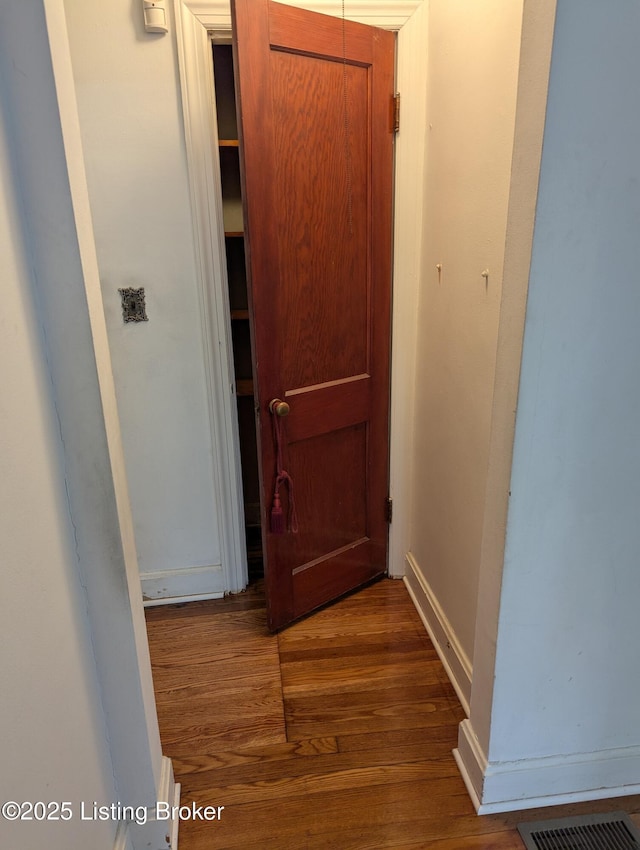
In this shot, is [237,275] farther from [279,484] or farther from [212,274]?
[279,484]

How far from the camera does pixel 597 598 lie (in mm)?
1375

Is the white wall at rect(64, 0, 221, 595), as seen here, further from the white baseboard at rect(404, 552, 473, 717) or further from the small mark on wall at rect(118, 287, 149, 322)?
the white baseboard at rect(404, 552, 473, 717)

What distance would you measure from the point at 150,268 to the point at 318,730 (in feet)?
5.35

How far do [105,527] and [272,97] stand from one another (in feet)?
4.54

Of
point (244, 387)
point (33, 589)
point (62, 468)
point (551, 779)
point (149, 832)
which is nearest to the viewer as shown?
point (33, 589)

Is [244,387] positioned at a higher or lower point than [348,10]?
lower

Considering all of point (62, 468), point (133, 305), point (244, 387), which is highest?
point (133, 305)

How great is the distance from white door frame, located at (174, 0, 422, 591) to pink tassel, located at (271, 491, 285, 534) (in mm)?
321

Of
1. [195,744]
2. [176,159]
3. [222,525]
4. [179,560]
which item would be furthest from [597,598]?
[176,159]

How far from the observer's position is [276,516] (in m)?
2.06

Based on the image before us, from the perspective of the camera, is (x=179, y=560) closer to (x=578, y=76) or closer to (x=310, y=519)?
(x=310, y=519)

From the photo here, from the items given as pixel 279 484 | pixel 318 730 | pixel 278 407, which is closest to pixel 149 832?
pixel 318 730

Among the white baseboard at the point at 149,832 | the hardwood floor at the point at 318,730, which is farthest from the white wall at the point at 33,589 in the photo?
the hardwood floor at the point at 318,730

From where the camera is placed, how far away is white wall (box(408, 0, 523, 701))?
149 cm
